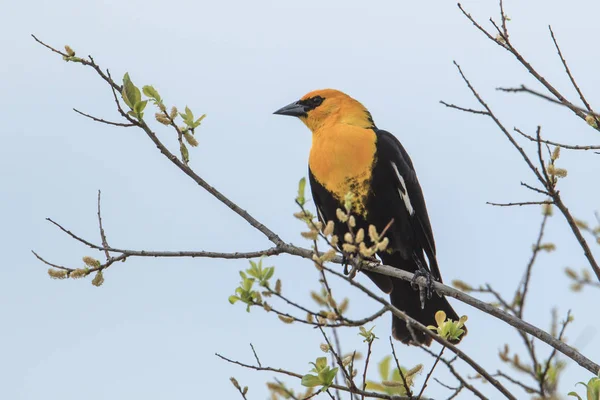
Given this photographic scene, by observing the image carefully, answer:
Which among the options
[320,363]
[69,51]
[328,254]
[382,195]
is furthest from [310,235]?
[382,195]

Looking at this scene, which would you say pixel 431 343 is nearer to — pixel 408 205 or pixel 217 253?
pixel 408 205

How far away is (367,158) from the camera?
181 inches

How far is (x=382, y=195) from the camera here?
15.0 feet

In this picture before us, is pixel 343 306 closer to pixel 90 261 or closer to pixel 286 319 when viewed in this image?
pixel 286 319

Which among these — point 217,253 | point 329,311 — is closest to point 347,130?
point 217,253

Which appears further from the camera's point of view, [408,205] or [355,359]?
[408,205]

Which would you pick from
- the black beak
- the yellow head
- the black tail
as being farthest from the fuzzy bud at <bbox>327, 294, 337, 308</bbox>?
the black beak

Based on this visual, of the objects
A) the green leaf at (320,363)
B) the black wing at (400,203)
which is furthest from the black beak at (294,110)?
the green leaf at (320,363)

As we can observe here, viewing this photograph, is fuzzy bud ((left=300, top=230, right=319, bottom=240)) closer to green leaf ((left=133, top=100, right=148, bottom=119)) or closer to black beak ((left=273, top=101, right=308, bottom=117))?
green leaf ((left=133, top=100, right=148, bottom=119))

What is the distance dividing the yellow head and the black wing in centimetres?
35

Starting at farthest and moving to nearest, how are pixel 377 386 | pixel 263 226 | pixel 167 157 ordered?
pixel 263 226 → pixel 167 157 → pixel 377 386

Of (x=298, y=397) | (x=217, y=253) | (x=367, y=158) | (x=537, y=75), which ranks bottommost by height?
(x=298, y=397)

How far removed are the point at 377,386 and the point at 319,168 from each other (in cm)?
191

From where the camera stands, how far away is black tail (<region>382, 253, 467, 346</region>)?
4875mm
